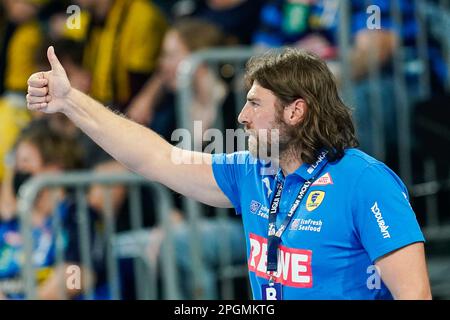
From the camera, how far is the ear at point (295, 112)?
356 cm

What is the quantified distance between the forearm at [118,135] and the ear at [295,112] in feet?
1.99

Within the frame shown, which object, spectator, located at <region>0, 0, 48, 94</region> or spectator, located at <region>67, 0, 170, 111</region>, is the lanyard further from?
spectator, located at <region>0, 0, 48, 94</region>

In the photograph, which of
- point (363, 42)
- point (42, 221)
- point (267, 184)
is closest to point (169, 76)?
point (363, 42)

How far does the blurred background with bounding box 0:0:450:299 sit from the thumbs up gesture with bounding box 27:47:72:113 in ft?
5.36

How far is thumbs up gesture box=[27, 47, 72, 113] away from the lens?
371 cm

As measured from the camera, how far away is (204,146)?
573 cm

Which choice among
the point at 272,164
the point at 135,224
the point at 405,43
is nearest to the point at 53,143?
the point at 135,224

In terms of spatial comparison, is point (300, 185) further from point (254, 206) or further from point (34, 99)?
point (34, 99)

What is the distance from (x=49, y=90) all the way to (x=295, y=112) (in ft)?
3.24

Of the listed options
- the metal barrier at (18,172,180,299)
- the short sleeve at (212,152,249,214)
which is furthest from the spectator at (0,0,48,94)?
the short sleeve at (212,152,249,214)

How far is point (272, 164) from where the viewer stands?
3.70 meters

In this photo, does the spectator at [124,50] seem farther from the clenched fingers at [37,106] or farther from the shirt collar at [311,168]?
the shirt collar at [311,168]

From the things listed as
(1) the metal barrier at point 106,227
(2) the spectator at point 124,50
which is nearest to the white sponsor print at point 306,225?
(1) the metal barrier at point 106,227
